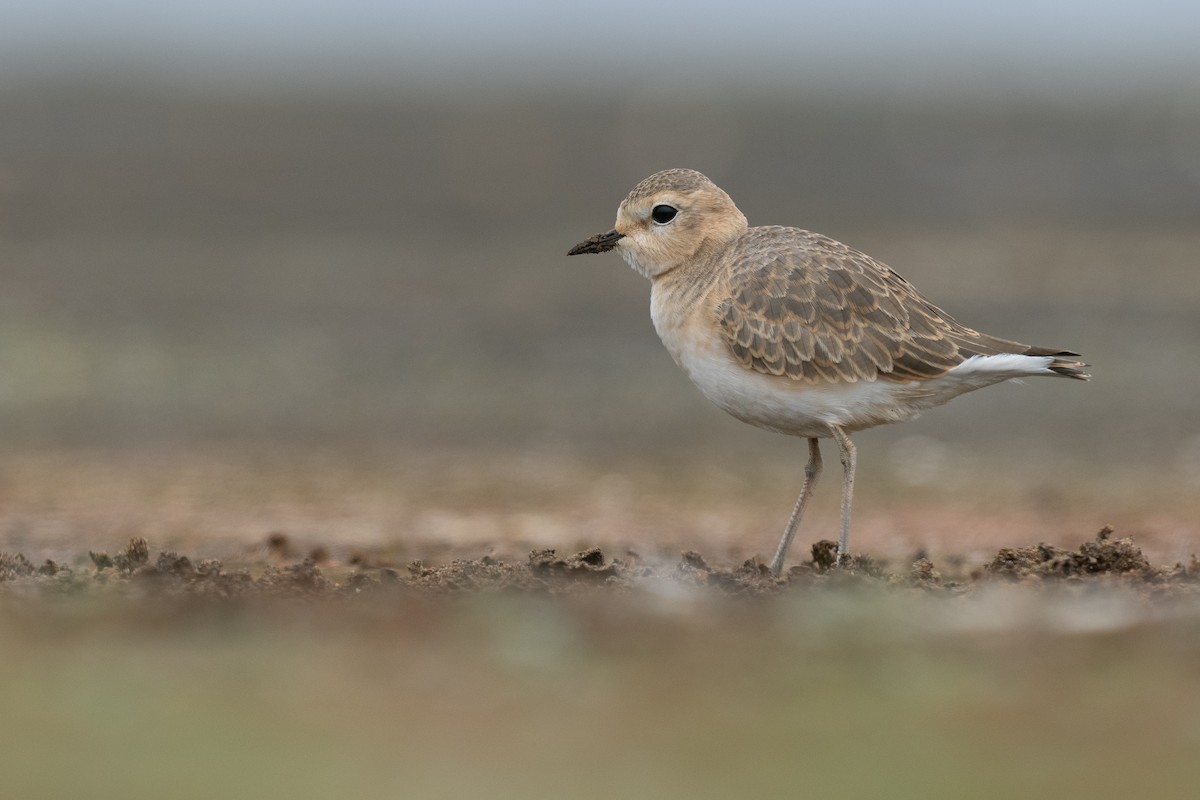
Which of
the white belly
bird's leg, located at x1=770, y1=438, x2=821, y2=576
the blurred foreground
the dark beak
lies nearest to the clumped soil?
the blurred foreground

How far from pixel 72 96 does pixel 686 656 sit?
43.8 meters

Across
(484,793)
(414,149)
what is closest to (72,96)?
(414,149)

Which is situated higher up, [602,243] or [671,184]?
[671,184]

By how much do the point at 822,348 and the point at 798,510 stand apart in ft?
3.45

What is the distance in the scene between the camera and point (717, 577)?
8867 millimetres

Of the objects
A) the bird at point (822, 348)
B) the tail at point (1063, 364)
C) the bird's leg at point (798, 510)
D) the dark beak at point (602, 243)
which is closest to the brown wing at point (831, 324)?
the bird at point (822, 348)

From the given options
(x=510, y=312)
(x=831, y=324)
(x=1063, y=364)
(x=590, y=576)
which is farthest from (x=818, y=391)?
(x=510, y=312)

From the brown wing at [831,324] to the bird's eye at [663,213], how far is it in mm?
740

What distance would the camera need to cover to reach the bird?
9461 millimetres

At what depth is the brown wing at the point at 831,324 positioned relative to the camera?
9.47 m

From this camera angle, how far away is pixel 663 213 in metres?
10.5

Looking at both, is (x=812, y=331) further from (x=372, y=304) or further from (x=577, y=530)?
(x=372, y=304)

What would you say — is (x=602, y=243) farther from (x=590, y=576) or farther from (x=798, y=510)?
(x=590, y=576)

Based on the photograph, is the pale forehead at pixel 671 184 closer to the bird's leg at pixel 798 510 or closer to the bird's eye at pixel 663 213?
the bird's eye at pixel 663 213
